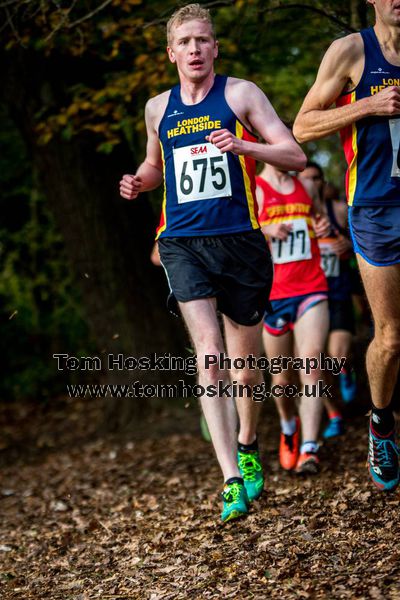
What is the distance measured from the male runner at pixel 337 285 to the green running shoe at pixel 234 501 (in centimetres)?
282

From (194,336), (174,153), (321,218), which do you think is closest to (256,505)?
(194,336)

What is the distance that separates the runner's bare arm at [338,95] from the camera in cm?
406

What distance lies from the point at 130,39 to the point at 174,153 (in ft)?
10.1

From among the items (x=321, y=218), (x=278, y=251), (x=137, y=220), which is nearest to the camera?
(x=278, y=251)

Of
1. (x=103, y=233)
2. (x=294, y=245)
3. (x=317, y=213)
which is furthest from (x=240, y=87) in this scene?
(x=103, y=233)

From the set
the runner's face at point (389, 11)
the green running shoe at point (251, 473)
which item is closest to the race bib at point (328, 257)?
the green running shoe at point (251, 473)

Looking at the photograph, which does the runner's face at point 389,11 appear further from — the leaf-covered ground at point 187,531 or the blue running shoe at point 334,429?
the blue running shoe at point 334,429

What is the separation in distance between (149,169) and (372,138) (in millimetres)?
1324

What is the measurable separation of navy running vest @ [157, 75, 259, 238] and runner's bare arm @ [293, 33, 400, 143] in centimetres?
37

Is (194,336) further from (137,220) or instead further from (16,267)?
(16,267)

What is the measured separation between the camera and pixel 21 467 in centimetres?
855

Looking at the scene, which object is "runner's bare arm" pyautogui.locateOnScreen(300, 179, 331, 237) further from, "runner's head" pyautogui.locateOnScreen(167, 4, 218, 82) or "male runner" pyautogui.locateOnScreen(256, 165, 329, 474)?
"runner's head" pyautogui.locateOnScreen(167, 4, 218, 82)

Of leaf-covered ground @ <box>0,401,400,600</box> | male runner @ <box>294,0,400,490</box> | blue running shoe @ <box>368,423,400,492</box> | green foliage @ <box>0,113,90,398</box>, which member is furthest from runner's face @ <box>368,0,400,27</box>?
green foliage @ <box>0,113,90,398</box>

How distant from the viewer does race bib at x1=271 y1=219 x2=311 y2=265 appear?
626 cm
